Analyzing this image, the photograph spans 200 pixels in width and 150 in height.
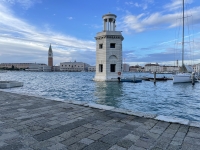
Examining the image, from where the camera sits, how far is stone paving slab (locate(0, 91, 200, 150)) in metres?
3.01

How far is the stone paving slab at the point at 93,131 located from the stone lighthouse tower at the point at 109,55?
2489cm

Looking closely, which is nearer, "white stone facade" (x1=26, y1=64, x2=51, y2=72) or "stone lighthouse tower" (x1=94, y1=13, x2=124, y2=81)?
"stone lighthouse tower" (x1=94, y1=13, x2=124, y2=81)

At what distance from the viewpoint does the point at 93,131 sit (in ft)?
12.0

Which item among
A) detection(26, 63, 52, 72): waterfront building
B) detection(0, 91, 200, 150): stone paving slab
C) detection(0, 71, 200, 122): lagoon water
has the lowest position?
detection(0, 71, 200, 122): lagoon water

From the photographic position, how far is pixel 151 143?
10.2ft

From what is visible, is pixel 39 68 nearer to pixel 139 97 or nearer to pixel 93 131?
pixel 139 97

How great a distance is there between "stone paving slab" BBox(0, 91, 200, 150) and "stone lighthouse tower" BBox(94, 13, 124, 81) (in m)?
24.9

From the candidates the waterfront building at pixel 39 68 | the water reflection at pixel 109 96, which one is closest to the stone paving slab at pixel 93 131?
the water reflection at pixel 109 96

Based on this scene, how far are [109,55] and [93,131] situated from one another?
87.9ft

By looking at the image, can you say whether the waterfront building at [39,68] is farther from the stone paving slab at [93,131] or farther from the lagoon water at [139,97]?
the stone paving slab at [93,131]

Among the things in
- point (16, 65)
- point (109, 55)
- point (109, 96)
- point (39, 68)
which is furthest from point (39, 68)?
point (109, 96)

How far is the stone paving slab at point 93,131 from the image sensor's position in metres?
3.01

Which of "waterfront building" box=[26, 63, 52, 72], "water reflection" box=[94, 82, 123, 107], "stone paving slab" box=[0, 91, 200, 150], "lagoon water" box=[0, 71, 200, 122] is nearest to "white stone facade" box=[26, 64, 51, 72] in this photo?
"waterfront building" box=[26, 63, 52, 72]

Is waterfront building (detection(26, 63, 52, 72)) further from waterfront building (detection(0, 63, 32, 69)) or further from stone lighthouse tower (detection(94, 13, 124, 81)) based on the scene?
stone lighthouse tower (detection(94, 13, 124, 81))
